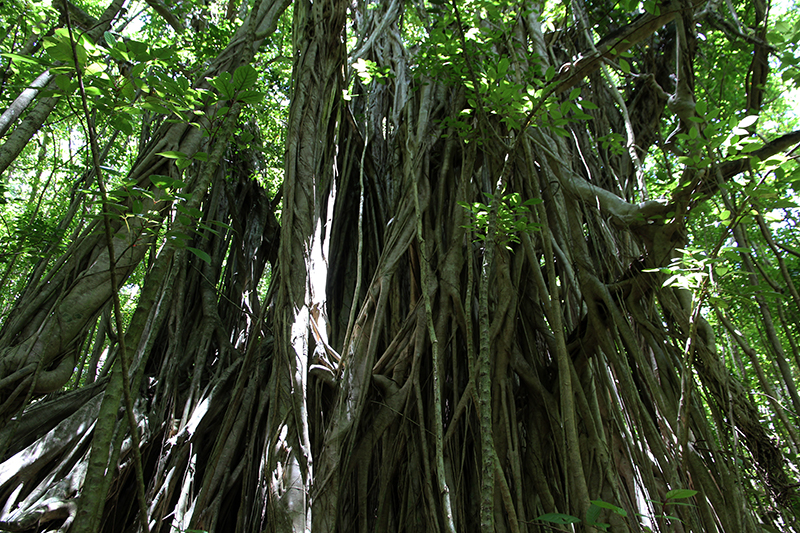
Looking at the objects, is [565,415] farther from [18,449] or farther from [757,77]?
[18,449]

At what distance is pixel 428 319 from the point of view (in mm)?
1685

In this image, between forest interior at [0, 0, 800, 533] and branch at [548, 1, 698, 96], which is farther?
branch at [548, 1, 698, 96]

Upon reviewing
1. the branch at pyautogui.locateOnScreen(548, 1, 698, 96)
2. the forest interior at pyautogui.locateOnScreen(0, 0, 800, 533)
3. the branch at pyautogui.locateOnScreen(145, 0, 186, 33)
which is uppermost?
the branch at pyautogui.locateOnScreen(145, 0, 186, 33)

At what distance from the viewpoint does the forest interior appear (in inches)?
54.3

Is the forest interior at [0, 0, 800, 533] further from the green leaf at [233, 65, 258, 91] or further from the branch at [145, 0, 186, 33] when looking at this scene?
the branch at [145, 0, 186, 33]

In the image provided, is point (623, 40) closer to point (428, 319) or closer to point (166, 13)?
point (428, 319)

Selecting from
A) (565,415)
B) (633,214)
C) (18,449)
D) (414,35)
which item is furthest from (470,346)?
(414,35)

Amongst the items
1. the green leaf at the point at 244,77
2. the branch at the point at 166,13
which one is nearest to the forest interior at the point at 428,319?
the green leaf at the point at 244,77

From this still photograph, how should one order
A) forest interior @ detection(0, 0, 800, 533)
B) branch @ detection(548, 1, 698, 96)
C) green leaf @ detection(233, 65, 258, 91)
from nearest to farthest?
green leaf @ detection(233, 65, 258, 91)
forest interior @ detection(0, 0, 800, 533)
branch @ detection(548, 1, 698, 96)

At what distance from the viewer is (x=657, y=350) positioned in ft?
6.24

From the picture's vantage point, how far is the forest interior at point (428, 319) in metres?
1.38

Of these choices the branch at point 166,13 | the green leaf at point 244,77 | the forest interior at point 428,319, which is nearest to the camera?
the green leaf at point 244,77

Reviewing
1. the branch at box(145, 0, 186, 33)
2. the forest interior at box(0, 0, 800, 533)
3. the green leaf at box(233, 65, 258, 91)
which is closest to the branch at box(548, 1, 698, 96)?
the forest interior at box(0, 0, 800, 533)

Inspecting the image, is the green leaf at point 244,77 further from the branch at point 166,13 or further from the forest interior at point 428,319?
the branch at point 166,13
